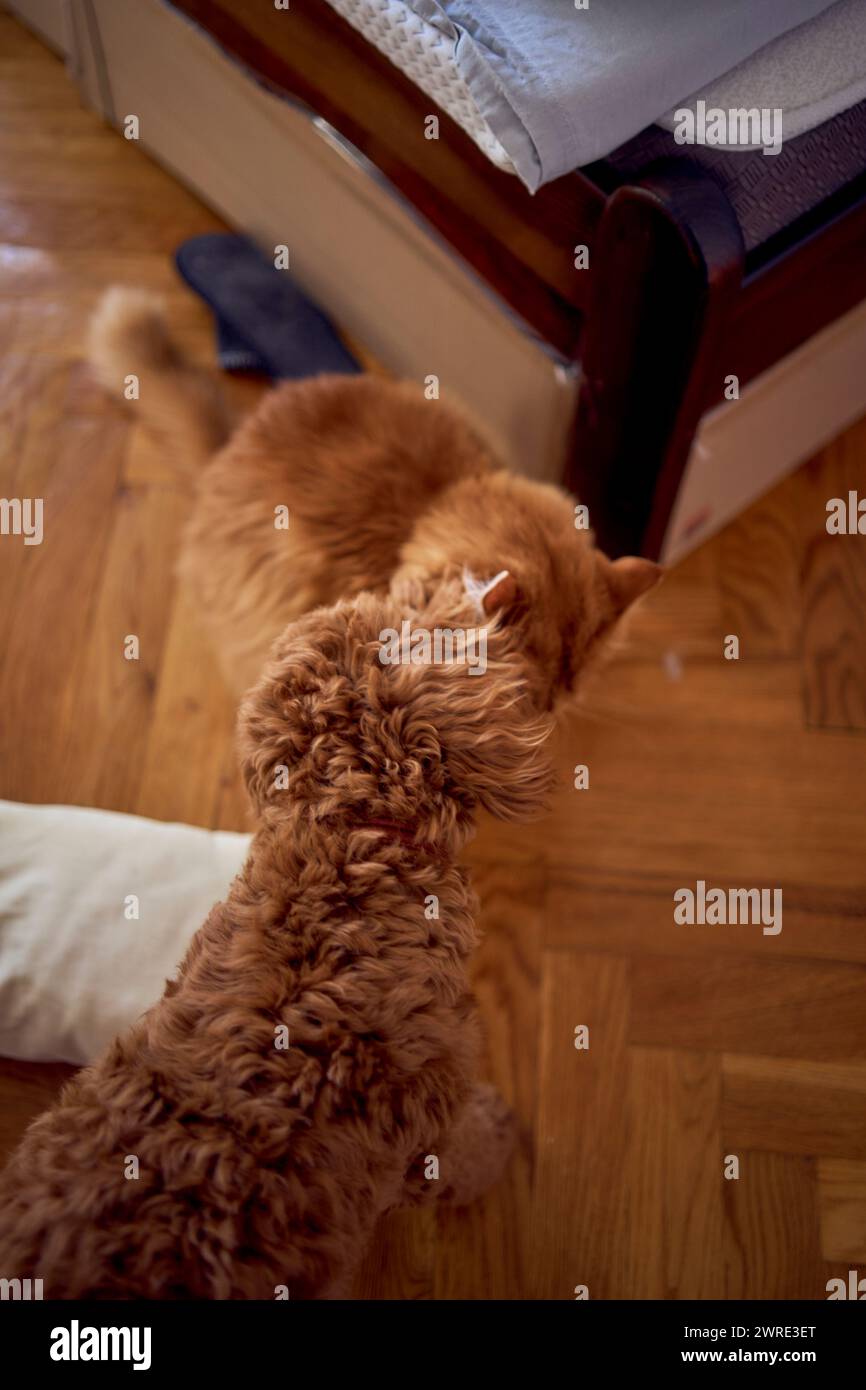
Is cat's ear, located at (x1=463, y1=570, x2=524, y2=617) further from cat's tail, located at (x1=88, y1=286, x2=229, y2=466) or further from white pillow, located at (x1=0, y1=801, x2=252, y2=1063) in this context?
cat's tail, located at (x1=88, y1=286, x2=229, y2=466)

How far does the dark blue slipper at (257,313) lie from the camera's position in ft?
5.36

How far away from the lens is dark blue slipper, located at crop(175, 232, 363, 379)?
163 cm

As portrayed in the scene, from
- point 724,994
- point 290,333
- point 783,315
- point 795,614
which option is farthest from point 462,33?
point 724,994

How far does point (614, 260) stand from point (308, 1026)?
82 centimetres

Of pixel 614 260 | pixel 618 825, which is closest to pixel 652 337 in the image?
pixel 614 260

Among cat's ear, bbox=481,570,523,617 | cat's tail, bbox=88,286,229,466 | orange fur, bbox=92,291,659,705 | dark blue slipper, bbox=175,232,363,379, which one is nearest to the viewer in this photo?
cat's ear, bbox=481,570,523,617

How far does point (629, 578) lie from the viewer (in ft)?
3.70

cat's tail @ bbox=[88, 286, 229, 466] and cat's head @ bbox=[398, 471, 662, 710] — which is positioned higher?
cat's tail @ bbox=[88, 286, 229, 466]

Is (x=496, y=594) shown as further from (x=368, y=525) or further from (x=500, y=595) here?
(x=368, y=525)

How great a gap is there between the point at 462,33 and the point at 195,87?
2.16 ft

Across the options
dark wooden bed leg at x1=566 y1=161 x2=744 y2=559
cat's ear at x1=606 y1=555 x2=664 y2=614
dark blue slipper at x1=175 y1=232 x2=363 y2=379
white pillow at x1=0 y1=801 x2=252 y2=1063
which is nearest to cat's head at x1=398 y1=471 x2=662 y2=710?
cat's ear at x1=606 y1=555 x2=664 y2=614

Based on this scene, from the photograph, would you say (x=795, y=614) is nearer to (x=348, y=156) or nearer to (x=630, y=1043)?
(x=630, y=1043)

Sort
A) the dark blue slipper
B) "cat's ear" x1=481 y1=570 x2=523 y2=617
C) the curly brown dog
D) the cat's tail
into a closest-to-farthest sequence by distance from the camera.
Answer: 1. the curly brown dog
2. "cat's ear" x1=481 y1=570 x2=523 y2=617
3. the cat's tail
4. the dark blue slipper

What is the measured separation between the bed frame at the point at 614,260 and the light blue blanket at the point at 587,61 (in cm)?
6
